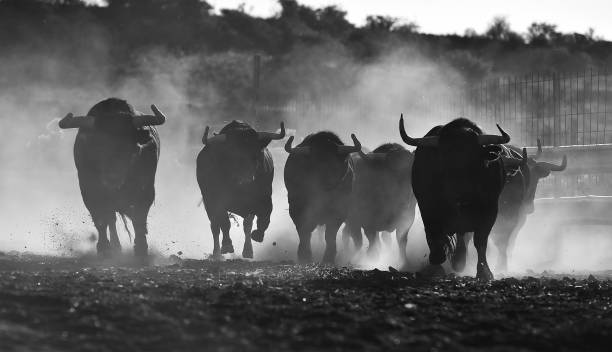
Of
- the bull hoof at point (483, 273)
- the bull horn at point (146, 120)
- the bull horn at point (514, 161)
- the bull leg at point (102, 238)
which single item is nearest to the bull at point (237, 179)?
the bull horn at point (146, 120)

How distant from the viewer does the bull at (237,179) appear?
16219mm

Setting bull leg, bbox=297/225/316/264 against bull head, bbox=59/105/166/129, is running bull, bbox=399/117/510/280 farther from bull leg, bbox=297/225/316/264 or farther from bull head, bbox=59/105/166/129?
bull head, bbox=59/105/166/129

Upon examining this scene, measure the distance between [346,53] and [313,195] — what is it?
4692 cm

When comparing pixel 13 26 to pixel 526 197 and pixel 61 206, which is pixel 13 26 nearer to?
pixel 61 206

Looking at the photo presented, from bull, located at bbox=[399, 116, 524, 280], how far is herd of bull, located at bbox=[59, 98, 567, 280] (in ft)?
0.04

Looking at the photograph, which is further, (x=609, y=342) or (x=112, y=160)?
(x=112, y=160)

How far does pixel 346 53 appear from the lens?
204 ft

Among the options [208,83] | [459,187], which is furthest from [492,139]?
[208,83]

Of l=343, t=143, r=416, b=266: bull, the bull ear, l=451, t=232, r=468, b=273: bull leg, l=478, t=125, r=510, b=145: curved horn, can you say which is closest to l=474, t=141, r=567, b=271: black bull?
l=343, t=143, r=416, b=266: bull

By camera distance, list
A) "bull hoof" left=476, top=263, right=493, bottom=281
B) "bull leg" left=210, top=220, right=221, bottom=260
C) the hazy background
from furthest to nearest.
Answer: the hazy background < "bull leg" left=210, top=220, right=221, bottom=260 < "bull hoof" left=476, top=263, right=493, bottom=281

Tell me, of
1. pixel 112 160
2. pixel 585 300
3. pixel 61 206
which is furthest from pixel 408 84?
pixel 585 300

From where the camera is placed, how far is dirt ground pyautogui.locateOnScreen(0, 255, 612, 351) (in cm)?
734

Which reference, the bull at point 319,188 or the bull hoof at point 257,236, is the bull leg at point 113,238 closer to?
the bull hoof at point 257,236

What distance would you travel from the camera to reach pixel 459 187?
42.5 feet
